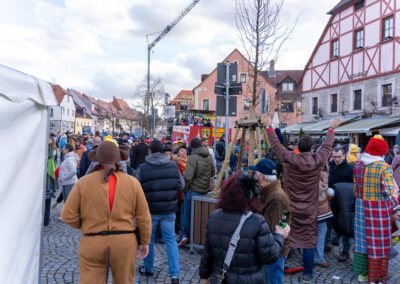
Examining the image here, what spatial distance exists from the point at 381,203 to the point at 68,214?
394cm

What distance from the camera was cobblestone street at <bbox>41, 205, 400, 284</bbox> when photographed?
5.34 m

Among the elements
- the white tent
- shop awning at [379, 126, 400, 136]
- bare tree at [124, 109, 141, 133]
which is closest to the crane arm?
bare tree at [124, 109, 141, 133]

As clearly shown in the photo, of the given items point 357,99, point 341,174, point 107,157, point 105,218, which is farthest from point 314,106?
point 105,218

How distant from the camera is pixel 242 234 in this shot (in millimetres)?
2998

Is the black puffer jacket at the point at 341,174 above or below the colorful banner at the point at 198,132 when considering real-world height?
below

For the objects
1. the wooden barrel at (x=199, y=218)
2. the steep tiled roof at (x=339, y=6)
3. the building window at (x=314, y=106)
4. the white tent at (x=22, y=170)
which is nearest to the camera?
the white tent at (x=22, y=170)

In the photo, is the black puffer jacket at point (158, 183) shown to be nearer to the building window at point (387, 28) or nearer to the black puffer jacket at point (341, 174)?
the black puffer jacket at point (341, 174)

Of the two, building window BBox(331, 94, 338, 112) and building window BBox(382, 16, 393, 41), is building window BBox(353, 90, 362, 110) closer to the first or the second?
building window BBox(331, 94, 338, 112)

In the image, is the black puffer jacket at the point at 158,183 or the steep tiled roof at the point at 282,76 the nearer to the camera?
the black puffer jacket at the point at 158,183

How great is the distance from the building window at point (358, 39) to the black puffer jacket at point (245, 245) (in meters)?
23.7

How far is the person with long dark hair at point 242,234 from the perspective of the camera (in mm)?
3016

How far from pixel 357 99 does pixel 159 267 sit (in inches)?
881

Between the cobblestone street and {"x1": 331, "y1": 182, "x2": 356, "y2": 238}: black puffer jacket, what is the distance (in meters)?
0.59

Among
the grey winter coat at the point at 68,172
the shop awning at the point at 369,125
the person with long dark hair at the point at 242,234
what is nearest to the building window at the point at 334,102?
the shop awning at the point at 369,125
